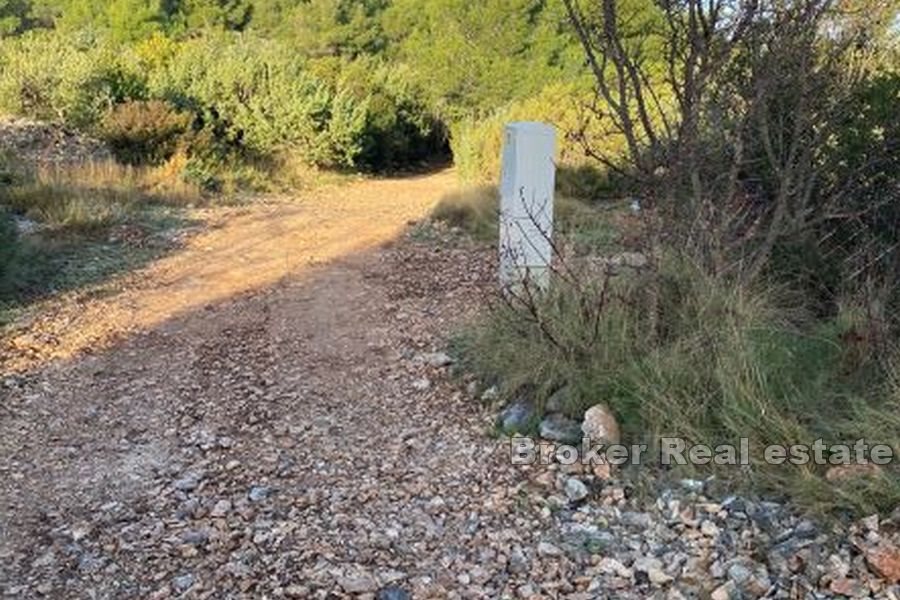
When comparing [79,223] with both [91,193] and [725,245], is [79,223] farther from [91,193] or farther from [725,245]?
[725,245]

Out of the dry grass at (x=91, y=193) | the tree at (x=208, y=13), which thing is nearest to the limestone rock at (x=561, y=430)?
the dry grass at (x=91, y=193)

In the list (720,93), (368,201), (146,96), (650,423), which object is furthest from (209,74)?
(650,423)

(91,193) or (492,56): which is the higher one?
(492,56)

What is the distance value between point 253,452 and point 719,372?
1.84 m

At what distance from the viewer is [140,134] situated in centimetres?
1181

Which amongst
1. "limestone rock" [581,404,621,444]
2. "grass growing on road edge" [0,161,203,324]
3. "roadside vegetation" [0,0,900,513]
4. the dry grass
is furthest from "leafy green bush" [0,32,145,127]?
"limestone rock" [581,404,621,444]

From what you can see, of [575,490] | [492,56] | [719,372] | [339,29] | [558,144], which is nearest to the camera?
[575,490]

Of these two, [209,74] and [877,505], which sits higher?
[209,74]

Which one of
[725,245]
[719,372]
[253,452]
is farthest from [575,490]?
[725,245]

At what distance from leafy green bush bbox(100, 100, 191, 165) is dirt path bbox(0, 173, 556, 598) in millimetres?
6110

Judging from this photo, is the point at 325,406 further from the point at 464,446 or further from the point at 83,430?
the point at 83,430

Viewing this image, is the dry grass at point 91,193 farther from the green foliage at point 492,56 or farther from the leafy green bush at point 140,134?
the green foliage at point 492,56

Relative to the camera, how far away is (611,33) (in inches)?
155

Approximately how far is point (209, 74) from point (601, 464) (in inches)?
502
